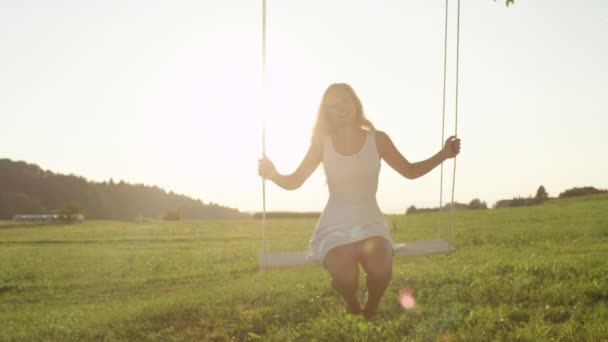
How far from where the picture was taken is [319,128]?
5652 mm

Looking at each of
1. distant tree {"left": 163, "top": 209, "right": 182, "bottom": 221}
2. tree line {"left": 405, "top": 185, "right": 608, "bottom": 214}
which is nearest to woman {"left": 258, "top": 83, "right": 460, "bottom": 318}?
tree line {"left": 405, "top": 185, "right": 608, "bottom": 214}

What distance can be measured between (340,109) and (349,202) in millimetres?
791

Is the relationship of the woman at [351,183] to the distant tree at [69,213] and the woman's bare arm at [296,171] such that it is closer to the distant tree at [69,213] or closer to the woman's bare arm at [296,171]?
the woman's bare arm at [296,171]

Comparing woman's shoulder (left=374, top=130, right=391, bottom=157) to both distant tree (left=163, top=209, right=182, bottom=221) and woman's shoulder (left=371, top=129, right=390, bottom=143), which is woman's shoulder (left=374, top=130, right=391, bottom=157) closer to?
woman's shoulder (left=371, top=129, right=390, bottom=143)

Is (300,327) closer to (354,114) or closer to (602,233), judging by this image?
(354,114)

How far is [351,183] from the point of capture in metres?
5.32

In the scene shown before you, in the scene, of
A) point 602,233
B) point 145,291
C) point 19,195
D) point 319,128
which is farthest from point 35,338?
point 19,195

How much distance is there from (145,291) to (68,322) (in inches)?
188

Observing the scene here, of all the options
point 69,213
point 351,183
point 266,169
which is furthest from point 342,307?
point 69,213

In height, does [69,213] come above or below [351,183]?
below

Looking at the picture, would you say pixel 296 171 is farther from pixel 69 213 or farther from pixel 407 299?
pixel 69 213

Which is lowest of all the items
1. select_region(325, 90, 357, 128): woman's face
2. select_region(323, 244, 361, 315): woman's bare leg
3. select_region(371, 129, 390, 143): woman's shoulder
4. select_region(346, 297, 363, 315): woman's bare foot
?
select_region(346, 297, 363, 315): woman's bare foot

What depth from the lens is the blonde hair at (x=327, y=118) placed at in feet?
18.0

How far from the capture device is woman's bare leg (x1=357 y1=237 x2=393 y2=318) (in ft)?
16.1
